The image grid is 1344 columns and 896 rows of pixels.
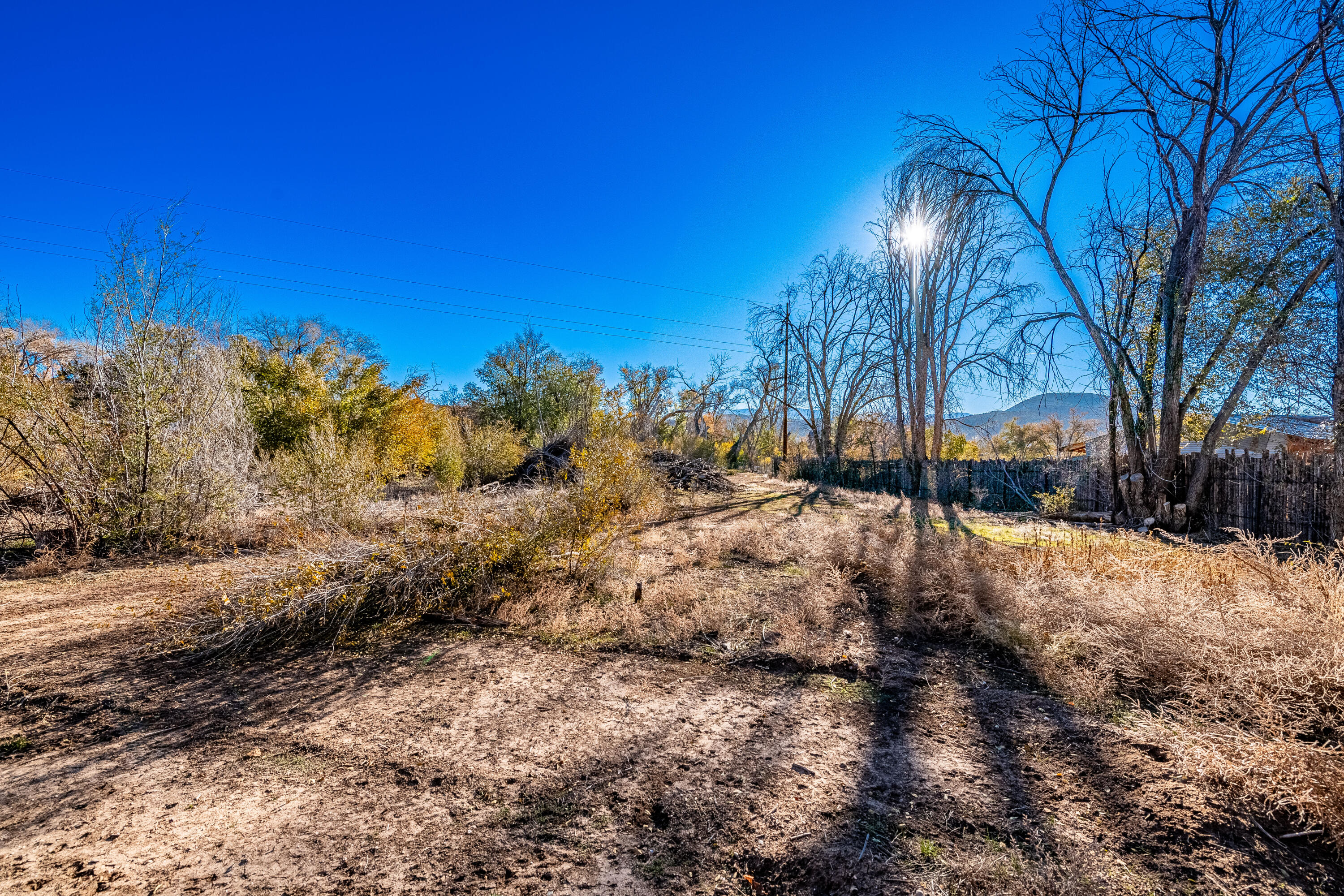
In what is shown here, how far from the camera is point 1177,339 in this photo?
866 cm

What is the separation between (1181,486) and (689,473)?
33.5 ft

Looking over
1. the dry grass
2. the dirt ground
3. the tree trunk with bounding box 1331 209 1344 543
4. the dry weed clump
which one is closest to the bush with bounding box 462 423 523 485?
the dry grass

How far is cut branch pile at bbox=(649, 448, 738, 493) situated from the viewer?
1325 cm

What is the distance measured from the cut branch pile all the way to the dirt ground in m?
9.47

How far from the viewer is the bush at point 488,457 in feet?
46.7

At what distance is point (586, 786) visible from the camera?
2.15 meters

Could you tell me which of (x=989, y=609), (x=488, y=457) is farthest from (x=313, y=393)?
(x=989, y=609)

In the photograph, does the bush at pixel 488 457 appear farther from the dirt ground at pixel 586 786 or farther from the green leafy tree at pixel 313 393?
the dirt ground at pixel 586 786

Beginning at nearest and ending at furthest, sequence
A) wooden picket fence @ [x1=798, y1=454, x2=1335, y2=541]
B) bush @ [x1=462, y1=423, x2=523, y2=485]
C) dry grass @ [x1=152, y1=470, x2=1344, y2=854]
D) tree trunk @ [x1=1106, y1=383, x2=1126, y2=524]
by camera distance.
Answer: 1. dry grass @ [x1=152, y1=470, x2=1344, y2=854]
2. wooden picket fence @ [x1=798, y1=454, x2=1335, y2=541]
3. tree trunk @ [x1=1106, y1=383, x2=1126, y2=524]
4. bush @ [x1=462, y1=423, x2=523, y2=485]

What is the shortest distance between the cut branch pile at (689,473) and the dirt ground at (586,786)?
9.47 m

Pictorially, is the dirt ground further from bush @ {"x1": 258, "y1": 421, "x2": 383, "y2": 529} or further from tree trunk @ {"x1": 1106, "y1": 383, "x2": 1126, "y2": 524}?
tree trunk @ {"x1": 1106, "y1": 383, "x2": 1126, "y2": 524}

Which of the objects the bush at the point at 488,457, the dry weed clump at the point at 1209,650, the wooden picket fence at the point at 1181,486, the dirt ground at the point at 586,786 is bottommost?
the dirt ground at the point at 586,786

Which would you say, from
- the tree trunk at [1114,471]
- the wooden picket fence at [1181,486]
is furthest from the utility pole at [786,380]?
the tree trunk at [1114,471]

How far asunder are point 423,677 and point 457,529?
146 cm
